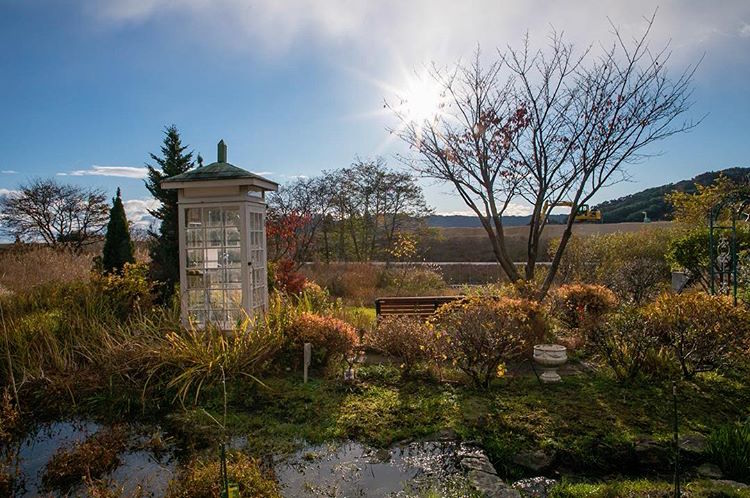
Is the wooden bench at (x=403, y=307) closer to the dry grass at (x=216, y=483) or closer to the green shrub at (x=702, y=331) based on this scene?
the green shrub at (x=702, y=331)

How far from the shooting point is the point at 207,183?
625 cm

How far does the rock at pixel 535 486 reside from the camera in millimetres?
3131

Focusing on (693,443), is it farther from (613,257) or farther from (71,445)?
(613,257)

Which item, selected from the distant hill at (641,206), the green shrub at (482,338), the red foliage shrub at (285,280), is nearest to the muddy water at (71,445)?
the green shrub at (482,338)

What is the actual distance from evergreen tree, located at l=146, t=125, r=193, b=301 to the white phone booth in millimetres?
1885

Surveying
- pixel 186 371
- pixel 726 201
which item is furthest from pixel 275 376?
pixel 726 201

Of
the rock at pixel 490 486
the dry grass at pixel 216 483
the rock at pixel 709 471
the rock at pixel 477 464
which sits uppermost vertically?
the dry grass at pixel 216 483

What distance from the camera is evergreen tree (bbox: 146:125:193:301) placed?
336 inches

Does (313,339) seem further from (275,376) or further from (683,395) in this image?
(683,395)

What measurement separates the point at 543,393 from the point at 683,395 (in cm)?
128

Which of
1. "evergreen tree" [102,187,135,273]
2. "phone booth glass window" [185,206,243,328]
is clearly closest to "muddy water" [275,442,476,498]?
"phone booth glass window" [185,206,243,328]

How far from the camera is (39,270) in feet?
30.8

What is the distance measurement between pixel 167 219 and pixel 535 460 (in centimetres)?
754

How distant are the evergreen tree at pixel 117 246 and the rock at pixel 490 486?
7545 mm
